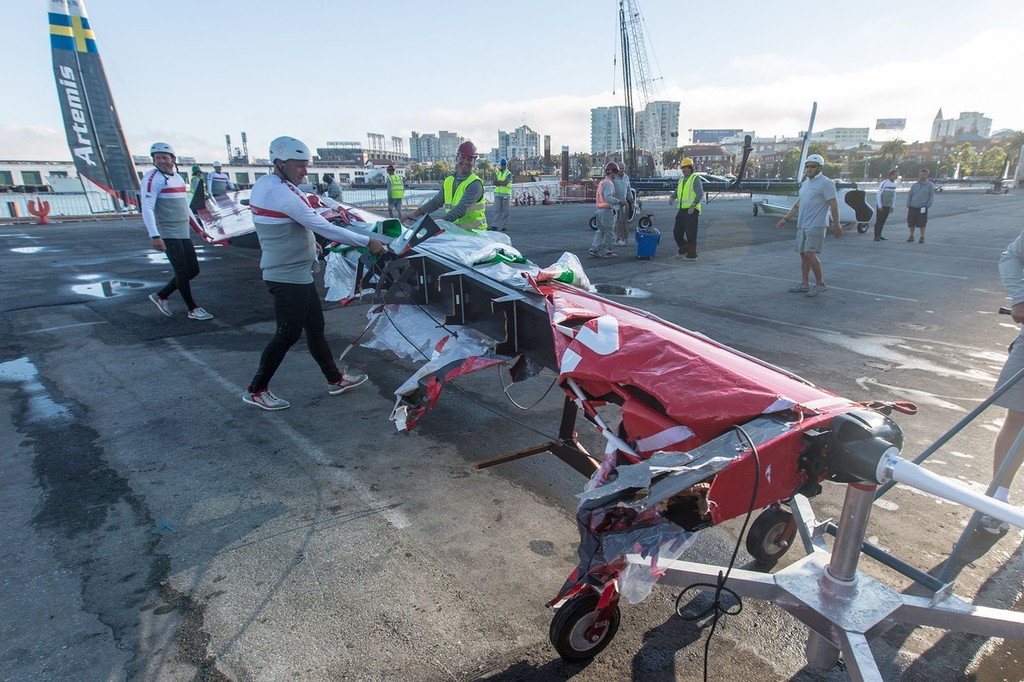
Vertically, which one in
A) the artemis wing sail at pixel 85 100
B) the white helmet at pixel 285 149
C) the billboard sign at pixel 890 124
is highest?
the billboard sign at pixel 890 124

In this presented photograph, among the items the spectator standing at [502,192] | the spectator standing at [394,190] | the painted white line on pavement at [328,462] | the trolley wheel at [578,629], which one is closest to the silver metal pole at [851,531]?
the trolley wheel at [578,629]

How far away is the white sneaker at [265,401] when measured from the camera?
4.36 m

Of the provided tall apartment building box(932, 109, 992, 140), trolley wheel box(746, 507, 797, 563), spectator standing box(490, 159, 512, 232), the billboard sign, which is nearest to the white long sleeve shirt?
trolley wheel box(746, 507, 797, 563)

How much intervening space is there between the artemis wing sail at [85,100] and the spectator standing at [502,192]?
13.8 metres

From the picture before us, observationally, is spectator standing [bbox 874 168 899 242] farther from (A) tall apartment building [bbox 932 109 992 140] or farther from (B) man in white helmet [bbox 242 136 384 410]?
(A) tall apartment building [bbox 932 109 992 140]

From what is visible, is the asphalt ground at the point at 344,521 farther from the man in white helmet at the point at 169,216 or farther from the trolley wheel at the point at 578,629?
the man in white helmet at the point at 169,216

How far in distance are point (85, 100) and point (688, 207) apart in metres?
19.8

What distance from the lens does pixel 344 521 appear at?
9.78ft

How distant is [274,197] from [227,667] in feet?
9.99

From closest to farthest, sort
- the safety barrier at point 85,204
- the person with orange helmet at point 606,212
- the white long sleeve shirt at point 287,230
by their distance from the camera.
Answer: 1. the white long sleeve shirt at point 287,230
2. the person with orange helmet at point 606,212
3. the safety barrier at point 85,204

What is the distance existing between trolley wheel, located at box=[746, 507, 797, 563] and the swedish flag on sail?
23.7m

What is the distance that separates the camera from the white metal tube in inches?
60.3

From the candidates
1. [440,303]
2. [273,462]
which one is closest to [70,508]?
[273,462]

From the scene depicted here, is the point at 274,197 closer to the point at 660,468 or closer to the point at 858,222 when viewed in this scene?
the point at 660,468
